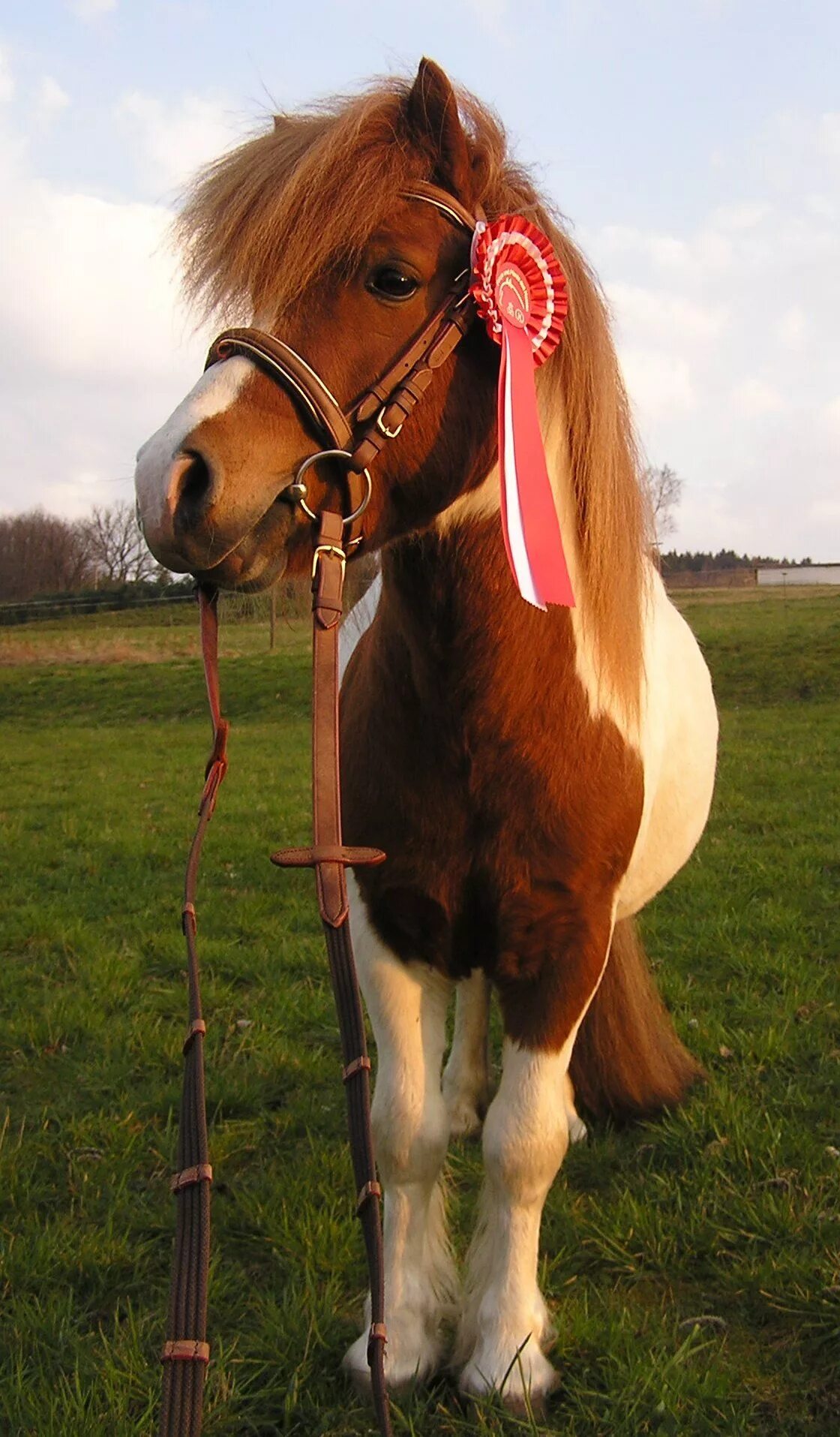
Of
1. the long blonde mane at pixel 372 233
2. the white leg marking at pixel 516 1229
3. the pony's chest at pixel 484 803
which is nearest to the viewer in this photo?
the long blonde mane at pixel 372 233

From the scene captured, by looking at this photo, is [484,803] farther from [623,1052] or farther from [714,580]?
[714,580]

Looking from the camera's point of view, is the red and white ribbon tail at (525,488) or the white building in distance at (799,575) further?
the white building in distance at (799,575)

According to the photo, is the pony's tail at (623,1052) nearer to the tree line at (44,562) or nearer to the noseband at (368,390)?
the noseband at (368,390)

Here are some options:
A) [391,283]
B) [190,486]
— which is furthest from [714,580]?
[190,486]

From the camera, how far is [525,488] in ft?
6.63

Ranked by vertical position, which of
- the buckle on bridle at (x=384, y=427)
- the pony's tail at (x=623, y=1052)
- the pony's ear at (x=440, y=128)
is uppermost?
the pony's ear at (x=440, y=128)

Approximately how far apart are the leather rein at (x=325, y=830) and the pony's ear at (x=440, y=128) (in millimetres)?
115

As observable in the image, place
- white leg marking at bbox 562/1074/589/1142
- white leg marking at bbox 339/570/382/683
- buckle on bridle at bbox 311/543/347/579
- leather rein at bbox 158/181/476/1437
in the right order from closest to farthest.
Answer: leather rein at bbox 158/181/476/1437, buckle on bridle at bbox 311/543/347/579, white leg marking at bbox 339/570/382/683, white leg marking at bbox 562/1074/589/1142

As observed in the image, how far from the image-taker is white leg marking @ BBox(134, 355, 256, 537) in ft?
5.46

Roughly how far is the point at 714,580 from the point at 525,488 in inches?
1904

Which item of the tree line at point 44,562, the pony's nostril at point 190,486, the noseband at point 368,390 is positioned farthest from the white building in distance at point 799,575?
the pony's nostril at point 190,486

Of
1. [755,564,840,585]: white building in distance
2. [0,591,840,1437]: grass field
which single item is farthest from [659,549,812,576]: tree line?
[0,591,840,1437]: grass field

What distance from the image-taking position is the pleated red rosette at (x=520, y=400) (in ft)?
6.55

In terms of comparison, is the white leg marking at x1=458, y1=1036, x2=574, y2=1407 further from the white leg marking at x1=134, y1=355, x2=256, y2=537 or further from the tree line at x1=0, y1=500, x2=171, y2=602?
the tree line at x1=0, y1=500, x2=171, y2=602
